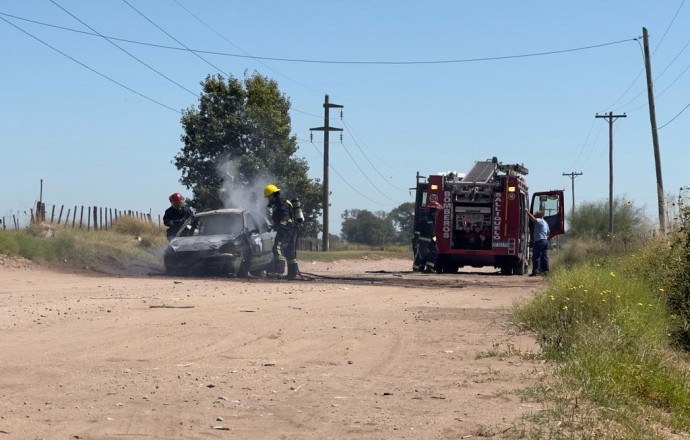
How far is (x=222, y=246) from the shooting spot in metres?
21.9

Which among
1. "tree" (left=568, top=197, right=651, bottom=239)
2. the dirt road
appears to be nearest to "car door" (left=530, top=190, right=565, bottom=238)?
the dirt road

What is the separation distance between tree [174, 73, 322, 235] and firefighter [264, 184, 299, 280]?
62.4ft

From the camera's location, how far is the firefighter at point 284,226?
2228cm

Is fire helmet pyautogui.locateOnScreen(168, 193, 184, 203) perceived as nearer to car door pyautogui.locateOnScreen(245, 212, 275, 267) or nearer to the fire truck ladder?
car door pyautogui.locateOnScreen(245, 212, 275, 267)

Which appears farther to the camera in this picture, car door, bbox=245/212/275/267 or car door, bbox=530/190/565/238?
car door, bbox=530/190/565/238

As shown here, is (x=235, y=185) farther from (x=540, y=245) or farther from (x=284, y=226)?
(x=284, y=226)

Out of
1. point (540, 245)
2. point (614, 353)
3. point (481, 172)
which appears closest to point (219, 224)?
point (540, 245)

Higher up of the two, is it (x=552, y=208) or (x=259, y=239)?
(x=552, y=208)

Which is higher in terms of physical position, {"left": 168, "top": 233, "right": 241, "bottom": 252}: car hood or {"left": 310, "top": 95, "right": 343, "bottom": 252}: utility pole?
{"left": 310, "top": 95, "right": 343, "bottom": 252}: utility pole

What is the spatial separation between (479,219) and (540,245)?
274 centimetres

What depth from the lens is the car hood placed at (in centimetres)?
2189

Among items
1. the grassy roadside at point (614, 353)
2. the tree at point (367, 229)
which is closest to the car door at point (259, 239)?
the grassy roadside at point (614, 353)

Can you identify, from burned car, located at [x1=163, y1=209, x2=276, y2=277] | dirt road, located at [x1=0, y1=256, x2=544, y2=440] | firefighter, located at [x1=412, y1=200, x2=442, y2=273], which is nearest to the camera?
dirt road, located at [x1=0, y1=256, x2=544, y2=440]

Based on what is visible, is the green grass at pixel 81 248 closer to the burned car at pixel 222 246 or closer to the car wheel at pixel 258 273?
the burned car at pixel 222 246
